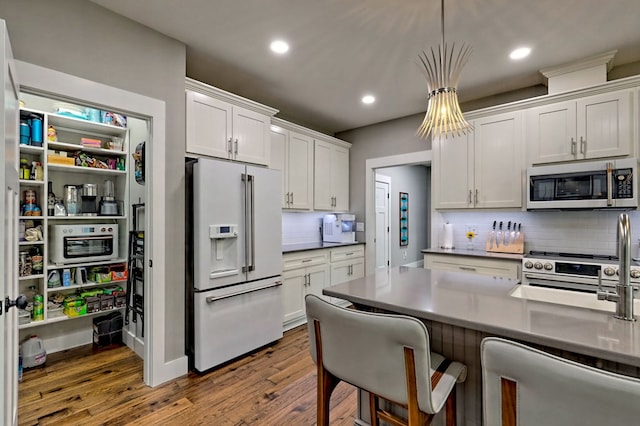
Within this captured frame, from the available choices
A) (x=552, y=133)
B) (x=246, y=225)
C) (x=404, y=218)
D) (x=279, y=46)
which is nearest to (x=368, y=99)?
(x=279, y=46)

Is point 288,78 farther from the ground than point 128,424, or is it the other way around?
point 288,78

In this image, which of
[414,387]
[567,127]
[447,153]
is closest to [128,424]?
[414,387]

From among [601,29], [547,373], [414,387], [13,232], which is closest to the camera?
[547,373]

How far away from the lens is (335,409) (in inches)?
84.0

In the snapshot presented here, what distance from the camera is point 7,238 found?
142 centimetres

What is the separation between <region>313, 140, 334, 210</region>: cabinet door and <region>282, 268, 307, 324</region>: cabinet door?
1084mm

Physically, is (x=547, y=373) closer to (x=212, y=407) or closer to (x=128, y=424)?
(x=212, y=407)

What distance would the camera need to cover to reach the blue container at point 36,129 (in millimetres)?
2752

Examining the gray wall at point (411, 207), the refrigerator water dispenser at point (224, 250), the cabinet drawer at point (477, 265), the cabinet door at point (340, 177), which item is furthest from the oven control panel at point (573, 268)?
the gray wall at point (411, 207)

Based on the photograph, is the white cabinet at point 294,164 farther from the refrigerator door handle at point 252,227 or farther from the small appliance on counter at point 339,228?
the refrigerator door handle at point 252,227

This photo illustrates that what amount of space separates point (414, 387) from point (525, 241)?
3106mm

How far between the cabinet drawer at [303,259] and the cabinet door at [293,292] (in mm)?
61

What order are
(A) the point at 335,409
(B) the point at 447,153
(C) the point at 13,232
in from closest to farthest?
(C) the point at 13,232
(A) the point at 335,409
(B) the point at 447,153

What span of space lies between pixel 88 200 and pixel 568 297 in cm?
412
